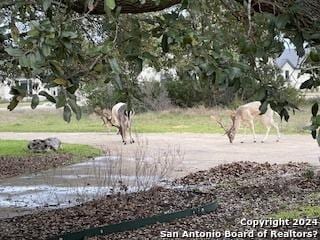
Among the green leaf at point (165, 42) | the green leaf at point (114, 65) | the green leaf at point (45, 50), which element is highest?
the green leaf at point (165, 42)

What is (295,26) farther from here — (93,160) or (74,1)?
(93,160)

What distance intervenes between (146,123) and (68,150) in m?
10.8

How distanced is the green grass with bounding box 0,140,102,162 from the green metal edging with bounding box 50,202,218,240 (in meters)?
7.89

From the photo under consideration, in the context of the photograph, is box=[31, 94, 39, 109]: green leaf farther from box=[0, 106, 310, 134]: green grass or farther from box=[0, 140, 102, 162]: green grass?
box=[0, 106, 310, 134]: green grass

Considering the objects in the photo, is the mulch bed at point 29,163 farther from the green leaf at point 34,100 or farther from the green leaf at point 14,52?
the green leaf at point 14,52

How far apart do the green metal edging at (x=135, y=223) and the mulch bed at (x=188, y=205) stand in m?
0.08

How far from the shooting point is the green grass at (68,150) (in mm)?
15266

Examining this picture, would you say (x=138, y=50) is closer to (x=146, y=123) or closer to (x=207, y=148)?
(x=207, y=148)

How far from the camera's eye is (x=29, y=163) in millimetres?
13750

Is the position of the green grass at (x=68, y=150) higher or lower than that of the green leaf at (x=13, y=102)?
lower

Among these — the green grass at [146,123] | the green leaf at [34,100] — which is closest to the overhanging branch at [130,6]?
the green leaf at [34,100]

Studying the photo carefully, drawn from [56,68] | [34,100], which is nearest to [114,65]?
[56,68]

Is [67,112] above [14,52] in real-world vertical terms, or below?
below

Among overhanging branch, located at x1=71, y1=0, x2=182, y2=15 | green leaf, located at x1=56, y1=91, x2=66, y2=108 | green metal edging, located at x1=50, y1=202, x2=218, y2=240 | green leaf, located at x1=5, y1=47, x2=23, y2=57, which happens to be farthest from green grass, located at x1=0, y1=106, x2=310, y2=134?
green leaf, located at x1=5, y1=47, x2=23, y2=57
